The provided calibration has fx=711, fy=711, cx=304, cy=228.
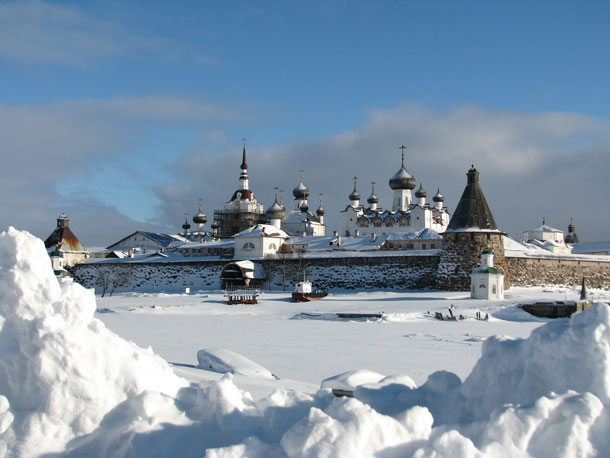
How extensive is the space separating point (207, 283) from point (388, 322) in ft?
49.8

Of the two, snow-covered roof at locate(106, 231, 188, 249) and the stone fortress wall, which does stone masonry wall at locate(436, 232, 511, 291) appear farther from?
snow-covered roof at locate(106, 231, 188, 249)

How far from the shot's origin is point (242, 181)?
45.6 meters

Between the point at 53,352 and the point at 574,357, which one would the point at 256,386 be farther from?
the point at 574,357

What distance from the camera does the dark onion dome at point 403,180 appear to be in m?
41.1

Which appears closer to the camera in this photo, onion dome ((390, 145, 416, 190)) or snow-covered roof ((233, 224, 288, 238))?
snow-covered roof ((233, 224, 288, 238))

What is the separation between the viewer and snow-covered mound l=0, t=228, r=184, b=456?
500 centimetres

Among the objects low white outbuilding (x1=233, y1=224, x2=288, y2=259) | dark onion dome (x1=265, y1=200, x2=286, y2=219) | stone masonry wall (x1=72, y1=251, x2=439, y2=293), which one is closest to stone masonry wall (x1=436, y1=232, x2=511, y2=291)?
stone masonry wall (x1=72, y1=251, x2=439, y2=293)

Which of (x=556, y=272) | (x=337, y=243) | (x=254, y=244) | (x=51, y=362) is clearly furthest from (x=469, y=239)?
(x=51, y=362)

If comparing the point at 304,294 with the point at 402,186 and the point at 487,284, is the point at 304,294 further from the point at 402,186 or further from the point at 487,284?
the point at 402,186

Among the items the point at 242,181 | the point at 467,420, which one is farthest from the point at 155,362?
the point at 242,181

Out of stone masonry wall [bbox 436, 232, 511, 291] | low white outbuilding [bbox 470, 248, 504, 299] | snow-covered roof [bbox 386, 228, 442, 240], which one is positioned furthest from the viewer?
snow-covered roof [bbox 386, 228, 442, 240]

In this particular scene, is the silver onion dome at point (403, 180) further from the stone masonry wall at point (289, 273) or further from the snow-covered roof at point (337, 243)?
the stone masonry wall at point (289, 273)

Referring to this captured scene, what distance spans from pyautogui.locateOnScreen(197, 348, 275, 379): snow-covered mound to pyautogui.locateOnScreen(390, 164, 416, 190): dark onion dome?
107 ft

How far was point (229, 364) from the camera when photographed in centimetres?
875
